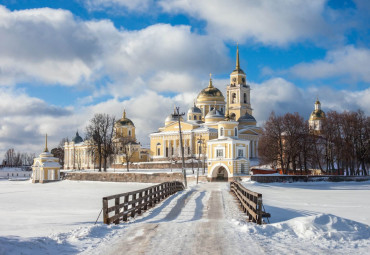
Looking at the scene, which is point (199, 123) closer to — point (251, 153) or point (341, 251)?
point (251, 153)

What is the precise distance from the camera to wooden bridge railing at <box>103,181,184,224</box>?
13.8m

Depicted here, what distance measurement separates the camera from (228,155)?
50.4 meters

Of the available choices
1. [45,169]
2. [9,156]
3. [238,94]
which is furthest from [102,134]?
[9,156]

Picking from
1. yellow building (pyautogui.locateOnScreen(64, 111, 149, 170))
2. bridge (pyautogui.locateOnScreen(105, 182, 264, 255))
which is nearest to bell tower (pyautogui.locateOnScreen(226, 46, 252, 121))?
yellow building (pyautogui.locateOnScreen(64, 111, 149, 170))

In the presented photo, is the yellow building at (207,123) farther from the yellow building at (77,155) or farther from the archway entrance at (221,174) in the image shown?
the archway entrance at (221,174)

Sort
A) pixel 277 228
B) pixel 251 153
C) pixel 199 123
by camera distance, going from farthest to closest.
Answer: pixel 199 123 → pixel 251 153 → pixel 277 228

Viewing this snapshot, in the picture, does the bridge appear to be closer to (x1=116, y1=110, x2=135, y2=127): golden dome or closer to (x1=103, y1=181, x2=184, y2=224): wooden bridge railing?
(x1=103, y1=181, x2=184, y2=224): wooden bridge railing

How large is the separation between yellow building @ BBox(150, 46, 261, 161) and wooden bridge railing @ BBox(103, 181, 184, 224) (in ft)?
164

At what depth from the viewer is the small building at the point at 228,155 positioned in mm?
50062

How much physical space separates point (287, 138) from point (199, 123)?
33.4m

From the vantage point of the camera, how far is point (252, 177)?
4722 centimetres

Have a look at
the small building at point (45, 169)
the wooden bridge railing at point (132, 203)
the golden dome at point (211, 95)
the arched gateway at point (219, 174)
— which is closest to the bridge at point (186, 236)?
the wooden bridge railing at point (132, 203)

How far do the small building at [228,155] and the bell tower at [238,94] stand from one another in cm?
4398

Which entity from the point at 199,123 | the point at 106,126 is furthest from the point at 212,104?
the point at 106,126
